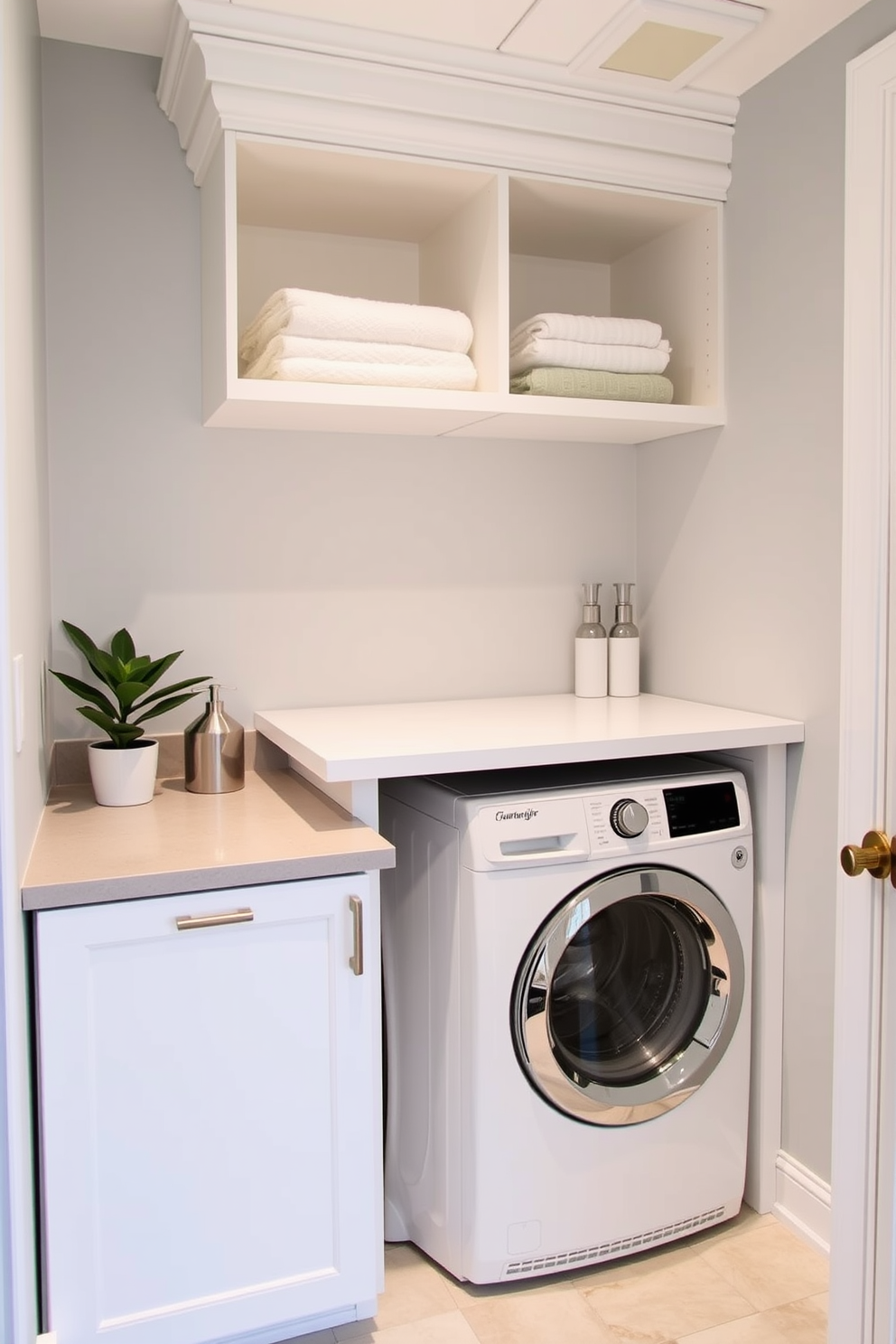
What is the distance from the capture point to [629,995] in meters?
1.99

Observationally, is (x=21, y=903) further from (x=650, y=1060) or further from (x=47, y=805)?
(x=650, y=1060)

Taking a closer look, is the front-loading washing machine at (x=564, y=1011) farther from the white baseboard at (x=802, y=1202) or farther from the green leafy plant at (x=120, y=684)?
the green leafy plant at (x=120, y=684)

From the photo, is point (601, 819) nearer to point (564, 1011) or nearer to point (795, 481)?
point (564, 1011)

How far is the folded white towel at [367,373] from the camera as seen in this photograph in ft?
6.27

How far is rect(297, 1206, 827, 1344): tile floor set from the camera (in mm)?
1774

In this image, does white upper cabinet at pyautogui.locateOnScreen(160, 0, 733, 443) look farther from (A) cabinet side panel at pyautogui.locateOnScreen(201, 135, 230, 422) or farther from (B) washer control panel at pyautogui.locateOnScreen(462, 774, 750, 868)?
(B) washer control panel at pyautogui.locateOnScreen(462, 774, 750, 868)

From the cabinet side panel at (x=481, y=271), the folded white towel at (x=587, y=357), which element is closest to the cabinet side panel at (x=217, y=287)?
the cabinet side panel at (x=481, y=271)

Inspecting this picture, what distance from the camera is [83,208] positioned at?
6.94 feet

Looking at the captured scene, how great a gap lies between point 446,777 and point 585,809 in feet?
0.91

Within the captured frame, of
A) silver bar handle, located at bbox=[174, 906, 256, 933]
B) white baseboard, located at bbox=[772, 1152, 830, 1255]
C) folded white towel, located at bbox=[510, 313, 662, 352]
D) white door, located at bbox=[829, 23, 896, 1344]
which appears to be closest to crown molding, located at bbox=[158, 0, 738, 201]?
folded white towel, located at bbox=[510, 313, 662, 352]

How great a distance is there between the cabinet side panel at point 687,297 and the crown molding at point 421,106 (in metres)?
0.12

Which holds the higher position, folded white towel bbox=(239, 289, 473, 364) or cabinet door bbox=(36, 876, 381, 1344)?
folded white towel bbox=(239, 289, 473, 364)

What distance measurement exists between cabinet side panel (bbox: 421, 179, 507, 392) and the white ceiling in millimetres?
260

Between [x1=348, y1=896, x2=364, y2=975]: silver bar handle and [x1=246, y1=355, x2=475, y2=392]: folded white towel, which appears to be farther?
[x1=246, y1=355, x2=475, y2=392]: folded white towel
